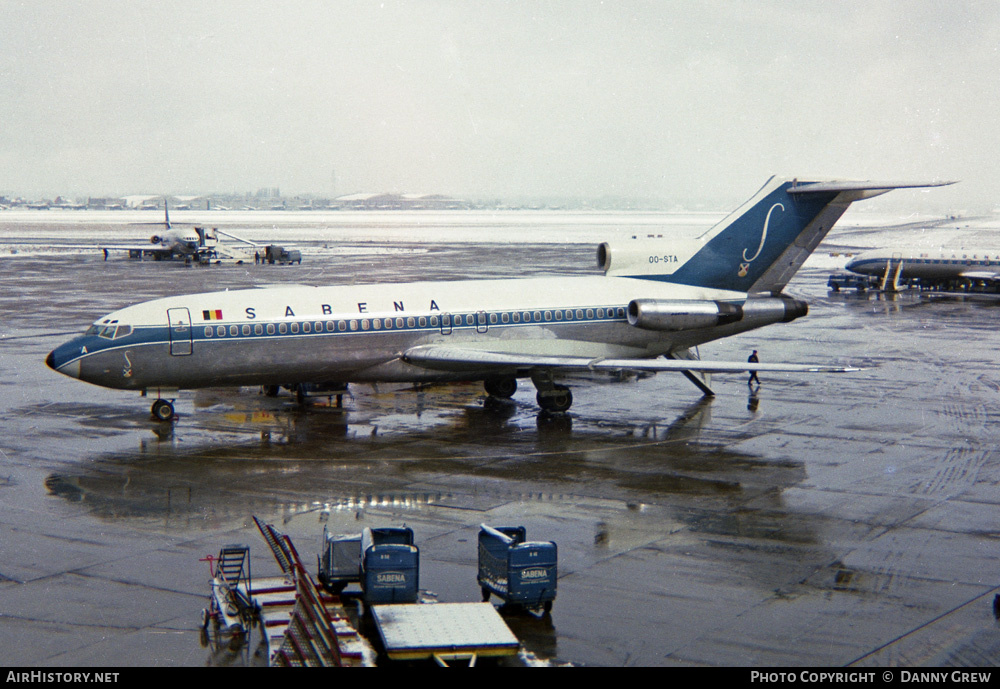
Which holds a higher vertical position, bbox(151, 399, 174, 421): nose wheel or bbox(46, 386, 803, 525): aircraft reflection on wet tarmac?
bbox(151, 399, 174, 421): nose wheel

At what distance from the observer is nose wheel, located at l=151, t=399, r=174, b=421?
2661 cm

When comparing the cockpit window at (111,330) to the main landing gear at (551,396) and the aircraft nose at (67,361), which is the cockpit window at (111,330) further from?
the main landing gear at (551,396)

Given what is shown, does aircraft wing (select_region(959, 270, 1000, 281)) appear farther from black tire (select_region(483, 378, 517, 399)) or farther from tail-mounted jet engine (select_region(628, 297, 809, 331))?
black tire (select_region(483, 378, 517, 399))

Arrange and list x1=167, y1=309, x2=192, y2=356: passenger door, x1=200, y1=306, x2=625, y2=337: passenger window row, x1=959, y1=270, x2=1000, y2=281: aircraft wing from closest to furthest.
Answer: x1=167, y1=309, x2=192, y2=356: passenger door → x1=200, y1=306, x2=625, y2=337: passenger window row → x1=959, y1=270, x2=1000, y2=281: aircraft wing

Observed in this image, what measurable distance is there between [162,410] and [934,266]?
5431 centimetres

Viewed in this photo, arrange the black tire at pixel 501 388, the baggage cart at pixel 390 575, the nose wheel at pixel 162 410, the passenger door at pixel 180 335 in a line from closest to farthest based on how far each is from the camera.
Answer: the baggage cart at pixel 390 575
the passenger door at pixel 180 335
the nose wheel at pixel 162 410
the black tire at pixel 501 388

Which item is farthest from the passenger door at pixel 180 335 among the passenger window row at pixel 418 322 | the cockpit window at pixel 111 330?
the cockpit window at pixel 111 330

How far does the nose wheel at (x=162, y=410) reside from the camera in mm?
26609

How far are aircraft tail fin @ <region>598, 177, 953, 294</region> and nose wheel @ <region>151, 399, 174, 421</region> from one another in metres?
13.4

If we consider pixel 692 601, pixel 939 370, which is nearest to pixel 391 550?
pixel 692 601

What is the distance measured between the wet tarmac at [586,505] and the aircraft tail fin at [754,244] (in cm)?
369

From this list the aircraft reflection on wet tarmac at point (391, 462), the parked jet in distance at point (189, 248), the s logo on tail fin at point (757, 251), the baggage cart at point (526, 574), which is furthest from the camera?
the parked jet in distance at point (189, 248)

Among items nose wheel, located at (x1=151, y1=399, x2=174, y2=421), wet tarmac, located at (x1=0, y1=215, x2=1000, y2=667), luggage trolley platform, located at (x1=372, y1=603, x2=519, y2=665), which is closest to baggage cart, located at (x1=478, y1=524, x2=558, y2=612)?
wet tarmac, located at (x1=0, y1=215, x2=1000, y2=667)

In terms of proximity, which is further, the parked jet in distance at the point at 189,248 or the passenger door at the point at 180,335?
the parked jet in distance at the point at 189,248
